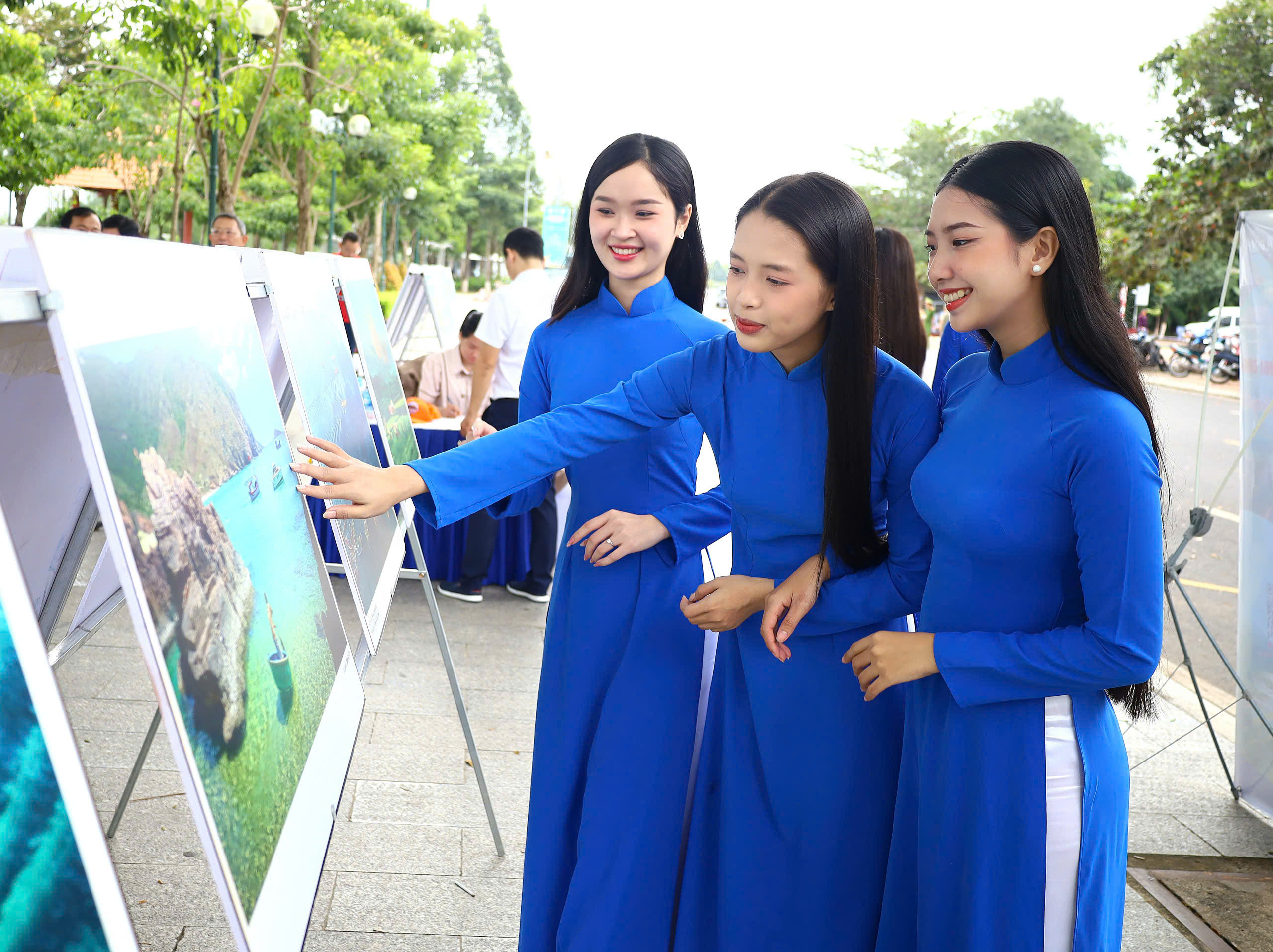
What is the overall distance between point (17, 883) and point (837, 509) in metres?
1.14

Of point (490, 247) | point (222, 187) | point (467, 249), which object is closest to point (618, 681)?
point (222, 187)

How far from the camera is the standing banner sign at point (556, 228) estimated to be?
23938mm

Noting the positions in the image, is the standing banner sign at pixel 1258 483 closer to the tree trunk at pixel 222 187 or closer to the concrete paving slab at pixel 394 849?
the concrete paving slab at pixel 394 849

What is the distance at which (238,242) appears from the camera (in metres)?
6.52

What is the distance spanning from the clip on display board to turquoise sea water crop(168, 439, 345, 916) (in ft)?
2.90

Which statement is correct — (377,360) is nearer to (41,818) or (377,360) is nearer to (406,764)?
(406,764)

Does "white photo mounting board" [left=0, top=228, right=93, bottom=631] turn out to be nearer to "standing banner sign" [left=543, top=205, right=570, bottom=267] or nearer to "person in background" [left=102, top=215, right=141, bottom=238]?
"person in background" [left=102, top=215, right=141, bottom=238]

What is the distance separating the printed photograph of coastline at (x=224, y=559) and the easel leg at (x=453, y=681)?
1.02 meters

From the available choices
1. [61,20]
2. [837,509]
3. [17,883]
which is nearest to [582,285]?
[837,509]

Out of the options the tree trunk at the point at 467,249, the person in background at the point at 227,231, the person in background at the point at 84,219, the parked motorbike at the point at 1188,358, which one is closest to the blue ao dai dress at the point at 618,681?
the person in background at the point at 227,231

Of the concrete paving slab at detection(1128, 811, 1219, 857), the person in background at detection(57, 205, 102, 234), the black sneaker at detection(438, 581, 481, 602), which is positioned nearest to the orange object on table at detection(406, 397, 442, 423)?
the black sneaker at detection(438, 581, 481, 602)

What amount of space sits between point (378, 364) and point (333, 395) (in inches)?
26.8

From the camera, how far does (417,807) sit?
116 inches

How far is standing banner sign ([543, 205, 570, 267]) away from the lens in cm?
2394
